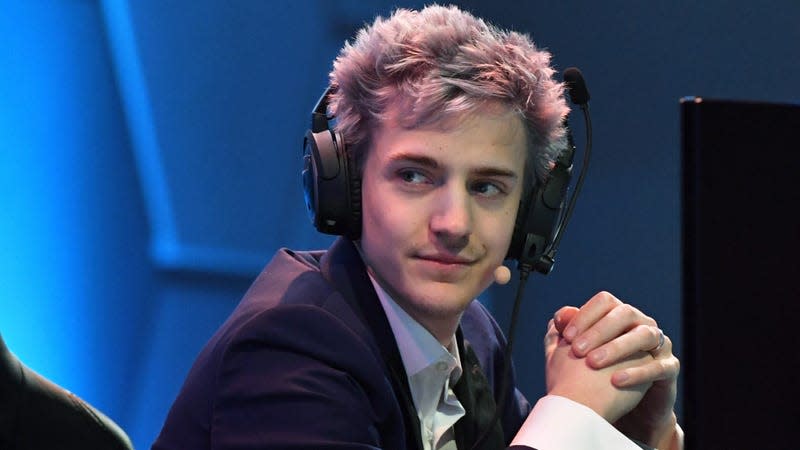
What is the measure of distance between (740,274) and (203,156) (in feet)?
5.80

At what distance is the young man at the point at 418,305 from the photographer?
1.14 m

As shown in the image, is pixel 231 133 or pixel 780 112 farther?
pixel 231 133

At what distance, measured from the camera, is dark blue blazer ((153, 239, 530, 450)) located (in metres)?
1.11

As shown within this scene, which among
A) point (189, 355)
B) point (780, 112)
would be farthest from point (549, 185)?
point (189, 355)

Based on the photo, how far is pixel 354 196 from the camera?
1303 mm

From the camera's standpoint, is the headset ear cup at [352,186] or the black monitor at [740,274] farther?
the headset ear cup at [352,186]

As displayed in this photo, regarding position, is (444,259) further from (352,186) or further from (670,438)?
(670,438)

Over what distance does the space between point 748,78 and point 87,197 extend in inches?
56.7

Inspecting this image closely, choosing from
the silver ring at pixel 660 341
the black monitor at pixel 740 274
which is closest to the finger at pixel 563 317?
the silver ring at pixel 660 341

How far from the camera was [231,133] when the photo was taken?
245 centimetres

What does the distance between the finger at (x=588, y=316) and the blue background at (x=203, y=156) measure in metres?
1.16

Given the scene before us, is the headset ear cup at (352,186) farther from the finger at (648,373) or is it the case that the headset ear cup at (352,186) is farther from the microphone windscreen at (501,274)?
the finger at (648,373)

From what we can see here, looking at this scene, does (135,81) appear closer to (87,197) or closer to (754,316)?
(87,197)

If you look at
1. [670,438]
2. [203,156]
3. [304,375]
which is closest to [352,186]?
[304,375]
